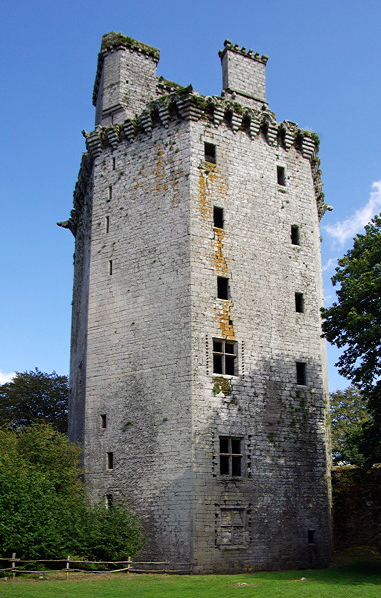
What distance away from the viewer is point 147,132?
31.0 meters

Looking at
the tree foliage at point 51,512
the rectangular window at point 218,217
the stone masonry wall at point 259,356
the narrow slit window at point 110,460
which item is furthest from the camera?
the rectangular window at point 218,217

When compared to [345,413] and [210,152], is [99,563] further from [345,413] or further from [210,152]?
[345,413]

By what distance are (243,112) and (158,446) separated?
52.1ft

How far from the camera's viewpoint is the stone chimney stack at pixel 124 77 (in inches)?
1296

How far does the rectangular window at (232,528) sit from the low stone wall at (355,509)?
20.4ft

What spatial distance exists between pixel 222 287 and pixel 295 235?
17.9 feet

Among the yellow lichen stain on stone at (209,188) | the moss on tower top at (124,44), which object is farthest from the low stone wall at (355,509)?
the moss on tower top at (124,44)

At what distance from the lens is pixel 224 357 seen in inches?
1071

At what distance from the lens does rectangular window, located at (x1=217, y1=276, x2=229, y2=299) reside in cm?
2828

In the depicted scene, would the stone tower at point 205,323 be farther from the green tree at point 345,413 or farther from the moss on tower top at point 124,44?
the green tree at point 345,413

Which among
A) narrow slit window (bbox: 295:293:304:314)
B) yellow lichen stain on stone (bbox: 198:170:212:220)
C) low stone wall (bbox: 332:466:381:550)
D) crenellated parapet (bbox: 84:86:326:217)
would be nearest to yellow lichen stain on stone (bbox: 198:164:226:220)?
yellow lichen stain on stone (bbox: 198:170:212:220)

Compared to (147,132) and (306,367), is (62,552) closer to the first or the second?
(306,367)

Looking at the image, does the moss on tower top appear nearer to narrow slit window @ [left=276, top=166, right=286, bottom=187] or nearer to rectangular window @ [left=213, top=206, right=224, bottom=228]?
narrow slit window @ [left=276, top=166, right=286, bottom=187]

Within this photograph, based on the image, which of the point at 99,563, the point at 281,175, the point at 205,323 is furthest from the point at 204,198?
the point at 99,563
